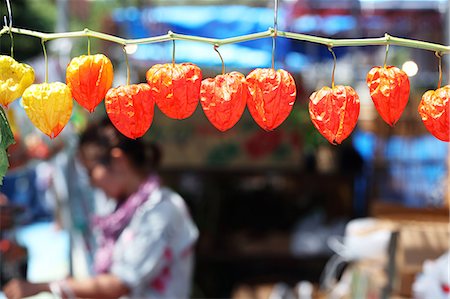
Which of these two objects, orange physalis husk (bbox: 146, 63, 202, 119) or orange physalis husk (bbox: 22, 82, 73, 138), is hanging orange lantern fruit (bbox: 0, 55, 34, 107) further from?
orange physalis husk (bbox: 146, 63, 202, 119)

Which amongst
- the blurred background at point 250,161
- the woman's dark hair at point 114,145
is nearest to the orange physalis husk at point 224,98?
the woman's dark hair at point 114,145

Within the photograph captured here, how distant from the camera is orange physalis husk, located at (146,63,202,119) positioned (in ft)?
4.12

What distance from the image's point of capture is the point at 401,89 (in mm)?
1247

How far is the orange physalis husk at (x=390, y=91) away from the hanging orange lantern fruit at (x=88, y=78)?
20.4 inches

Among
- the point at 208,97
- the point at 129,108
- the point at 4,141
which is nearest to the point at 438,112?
the point at 208,97

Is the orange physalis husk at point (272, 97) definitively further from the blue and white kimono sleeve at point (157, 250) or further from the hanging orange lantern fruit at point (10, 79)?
the blue and white kimono sleeve at point (157, 250)

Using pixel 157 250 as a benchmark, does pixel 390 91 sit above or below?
above

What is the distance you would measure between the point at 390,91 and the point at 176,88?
0.40m

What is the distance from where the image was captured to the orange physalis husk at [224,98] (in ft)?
4.10

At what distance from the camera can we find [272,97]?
1242mm

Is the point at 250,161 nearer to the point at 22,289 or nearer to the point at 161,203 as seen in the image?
the point at 161,203

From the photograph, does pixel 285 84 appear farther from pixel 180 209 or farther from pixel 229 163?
pixel 229 163

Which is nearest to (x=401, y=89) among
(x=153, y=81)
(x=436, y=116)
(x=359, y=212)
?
(x=436, y=116)

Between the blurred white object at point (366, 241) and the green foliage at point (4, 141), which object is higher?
the green foliage at point (4, 141)
